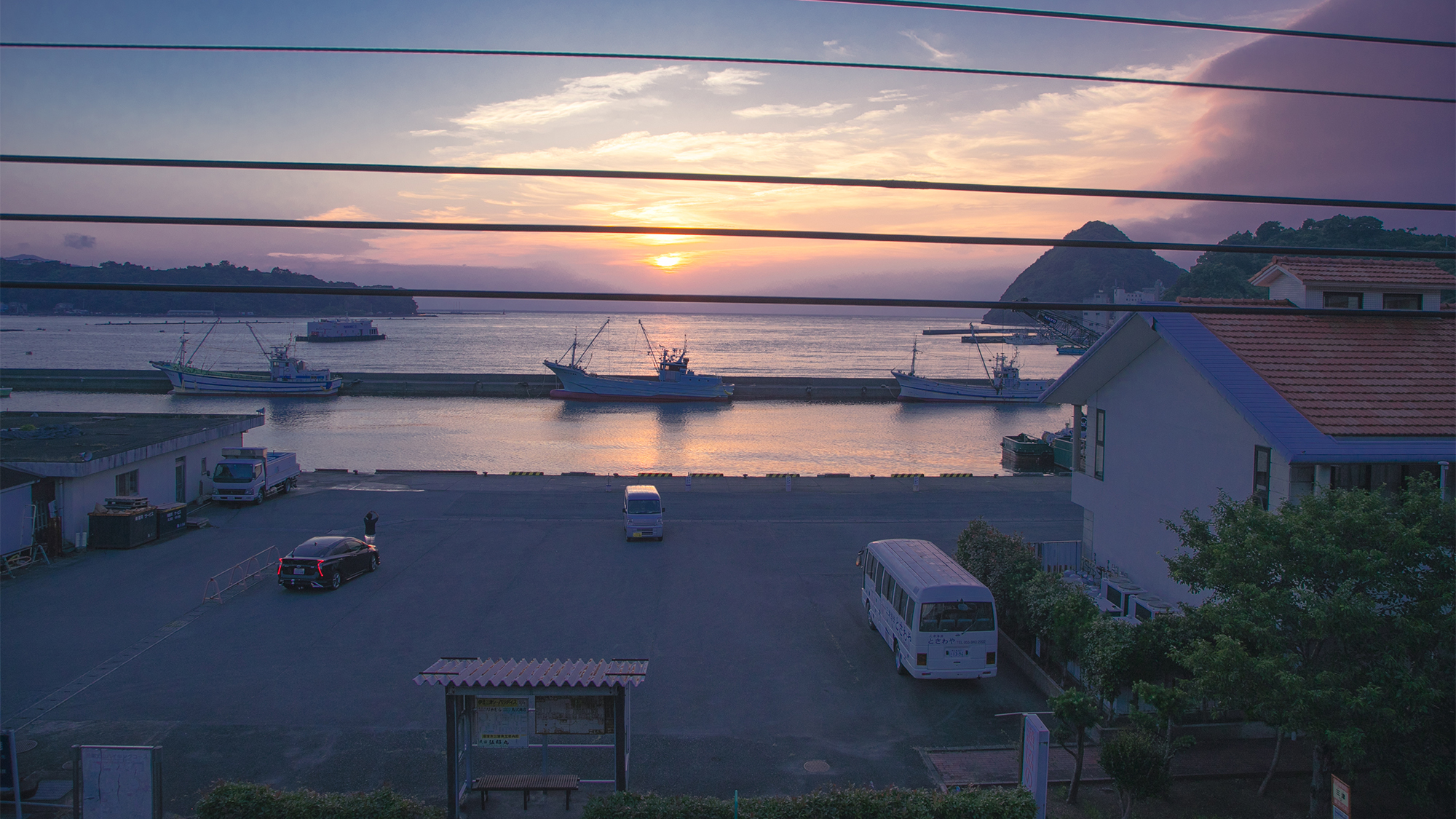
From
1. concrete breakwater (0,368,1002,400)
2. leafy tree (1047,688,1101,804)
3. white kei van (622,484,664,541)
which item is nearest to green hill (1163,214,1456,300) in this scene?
leafy tree (1047,688,1101,804)

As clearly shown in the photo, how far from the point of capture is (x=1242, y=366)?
10547mm

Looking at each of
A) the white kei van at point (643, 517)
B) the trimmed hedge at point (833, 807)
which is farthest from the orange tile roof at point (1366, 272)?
the white kei van at point (643, 517)

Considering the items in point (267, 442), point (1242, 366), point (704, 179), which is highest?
point (704, 179)

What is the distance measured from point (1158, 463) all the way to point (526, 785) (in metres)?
10.7

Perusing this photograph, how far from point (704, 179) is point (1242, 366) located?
8.92 metres

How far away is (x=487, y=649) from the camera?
38.2 feet

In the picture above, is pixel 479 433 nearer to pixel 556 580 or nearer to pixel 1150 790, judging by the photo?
pixel 556 580

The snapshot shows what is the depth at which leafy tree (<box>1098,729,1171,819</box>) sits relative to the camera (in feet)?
23.2

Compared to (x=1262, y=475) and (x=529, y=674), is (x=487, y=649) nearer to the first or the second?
(x=529, y=674)

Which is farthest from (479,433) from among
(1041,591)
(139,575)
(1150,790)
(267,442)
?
(1150,790)

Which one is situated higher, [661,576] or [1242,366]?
[1242,366]

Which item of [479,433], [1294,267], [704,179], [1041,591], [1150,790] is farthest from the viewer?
[479,433]

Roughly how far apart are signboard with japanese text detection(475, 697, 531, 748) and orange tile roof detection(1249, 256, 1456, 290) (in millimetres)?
12936

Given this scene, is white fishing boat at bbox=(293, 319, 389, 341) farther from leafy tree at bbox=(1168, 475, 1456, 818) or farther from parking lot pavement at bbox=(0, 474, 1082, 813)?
leafy tree at bbox=(1168, 475, 1456, 818)
